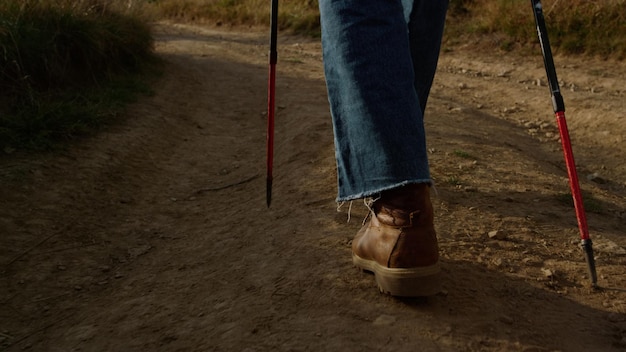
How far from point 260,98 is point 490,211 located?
3.63 metres

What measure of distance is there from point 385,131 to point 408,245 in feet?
1.06

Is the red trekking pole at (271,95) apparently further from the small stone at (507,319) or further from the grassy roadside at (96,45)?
the grassy roadside at (96,45)

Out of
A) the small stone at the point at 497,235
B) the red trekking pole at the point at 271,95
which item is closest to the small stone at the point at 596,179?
the small stone at the point at 497,235

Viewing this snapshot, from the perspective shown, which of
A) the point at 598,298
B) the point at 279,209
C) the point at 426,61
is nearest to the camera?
the point at 598,298

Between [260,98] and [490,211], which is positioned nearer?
[490,211]

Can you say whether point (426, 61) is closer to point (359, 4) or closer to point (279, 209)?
point (359, 4)

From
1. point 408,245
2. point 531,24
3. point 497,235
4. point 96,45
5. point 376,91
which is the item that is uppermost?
point 531,24

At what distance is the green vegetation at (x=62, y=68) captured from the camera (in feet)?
13.4

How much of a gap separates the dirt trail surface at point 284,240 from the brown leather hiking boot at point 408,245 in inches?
2.9

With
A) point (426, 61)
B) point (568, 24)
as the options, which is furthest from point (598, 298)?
point (568, 24)

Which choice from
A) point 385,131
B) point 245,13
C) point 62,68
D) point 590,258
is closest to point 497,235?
point 590,258

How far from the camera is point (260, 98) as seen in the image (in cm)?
605

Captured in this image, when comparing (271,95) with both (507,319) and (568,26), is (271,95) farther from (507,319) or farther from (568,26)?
(568,26)

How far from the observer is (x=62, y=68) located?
16.3 ft
